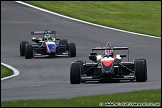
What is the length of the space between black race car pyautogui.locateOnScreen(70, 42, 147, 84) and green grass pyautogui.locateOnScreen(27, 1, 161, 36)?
21.0 m

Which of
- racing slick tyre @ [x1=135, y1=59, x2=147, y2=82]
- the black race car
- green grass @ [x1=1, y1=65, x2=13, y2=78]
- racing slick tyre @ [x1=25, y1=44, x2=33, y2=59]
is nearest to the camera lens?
racing slick tyre @ [x1=135, y1=59, x2=147, y2=82]

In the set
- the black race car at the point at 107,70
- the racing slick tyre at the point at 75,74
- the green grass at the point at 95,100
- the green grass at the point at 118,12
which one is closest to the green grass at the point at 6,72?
the black race car at the point at 107,70

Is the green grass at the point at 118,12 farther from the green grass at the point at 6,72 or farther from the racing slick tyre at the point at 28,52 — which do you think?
the green grass at the point at 6,72

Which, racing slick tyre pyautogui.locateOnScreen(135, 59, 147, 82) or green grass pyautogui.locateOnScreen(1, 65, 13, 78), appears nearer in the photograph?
racing slick tyre pyautogui.locateOnScreen(135, 59, 147, 82)


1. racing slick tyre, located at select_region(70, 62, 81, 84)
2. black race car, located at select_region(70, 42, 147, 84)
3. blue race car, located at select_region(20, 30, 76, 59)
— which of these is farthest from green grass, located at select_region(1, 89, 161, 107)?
blue race car, located at select_region(20, 30, 76, 59)

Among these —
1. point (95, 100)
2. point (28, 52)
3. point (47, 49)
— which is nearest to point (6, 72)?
point (28, 52)

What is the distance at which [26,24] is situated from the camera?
45781mm

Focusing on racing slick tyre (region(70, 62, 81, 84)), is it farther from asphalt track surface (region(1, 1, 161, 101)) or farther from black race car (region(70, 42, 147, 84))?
asphalt track surface (region(1, 1, 161, 101))

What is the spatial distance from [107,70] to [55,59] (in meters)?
9.77

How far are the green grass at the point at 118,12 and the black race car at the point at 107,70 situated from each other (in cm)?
2100

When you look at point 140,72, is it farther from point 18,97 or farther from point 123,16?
point 123,16

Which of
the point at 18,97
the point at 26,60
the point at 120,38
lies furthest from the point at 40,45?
the point at 18,97

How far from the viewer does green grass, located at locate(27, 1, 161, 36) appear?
149ft

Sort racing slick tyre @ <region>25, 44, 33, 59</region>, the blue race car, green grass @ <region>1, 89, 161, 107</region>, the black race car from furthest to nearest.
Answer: the blue race car → racing slick tyre @ <region>25, 44, 33, 59</region> → the black race car → green grass @ <region>1, 89, 161, 107</region>
